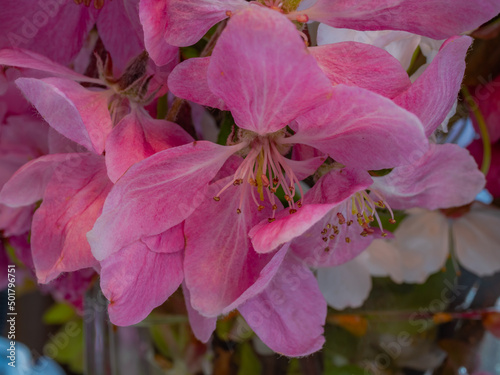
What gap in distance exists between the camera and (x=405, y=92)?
200 millimetres

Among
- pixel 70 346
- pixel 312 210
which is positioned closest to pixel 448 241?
pixel 312 210

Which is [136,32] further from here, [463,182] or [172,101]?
[463,182]

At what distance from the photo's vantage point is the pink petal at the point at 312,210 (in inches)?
7.6

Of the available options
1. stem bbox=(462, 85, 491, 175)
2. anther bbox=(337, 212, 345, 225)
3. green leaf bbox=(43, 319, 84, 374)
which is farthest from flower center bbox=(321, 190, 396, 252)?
green leaf bbox=(43, 319, 84, 374)

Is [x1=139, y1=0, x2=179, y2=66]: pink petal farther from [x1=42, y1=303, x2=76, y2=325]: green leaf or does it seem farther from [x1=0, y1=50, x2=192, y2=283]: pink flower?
[x1=42, y1=303, x2=76, y2=325]: green leaf

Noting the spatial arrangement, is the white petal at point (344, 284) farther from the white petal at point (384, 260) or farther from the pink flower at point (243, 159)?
the pink flower at point (243, 159)

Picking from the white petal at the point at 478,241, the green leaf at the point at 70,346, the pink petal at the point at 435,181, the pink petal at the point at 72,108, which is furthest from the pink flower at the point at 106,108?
the green leaf at the point at 70,346

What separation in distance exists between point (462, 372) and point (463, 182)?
8.3 inches

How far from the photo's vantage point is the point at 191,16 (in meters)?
0.21

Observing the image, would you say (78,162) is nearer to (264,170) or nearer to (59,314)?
(264,170)

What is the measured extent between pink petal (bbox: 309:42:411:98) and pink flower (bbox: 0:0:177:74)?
10 cm

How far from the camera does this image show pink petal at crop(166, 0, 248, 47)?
8.1 inches

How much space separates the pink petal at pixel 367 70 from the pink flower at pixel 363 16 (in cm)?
1

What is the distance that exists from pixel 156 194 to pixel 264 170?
2.0 inches
